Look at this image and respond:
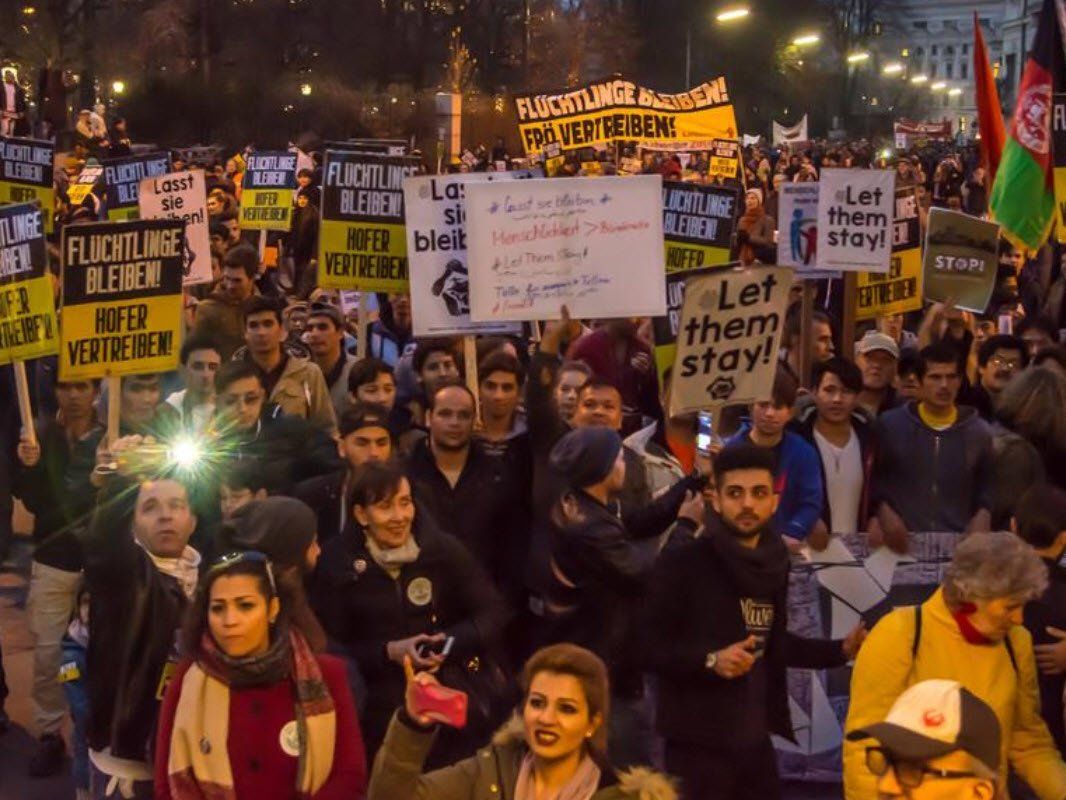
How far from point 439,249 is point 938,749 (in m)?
6.25

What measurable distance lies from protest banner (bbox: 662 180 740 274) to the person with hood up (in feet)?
21.5

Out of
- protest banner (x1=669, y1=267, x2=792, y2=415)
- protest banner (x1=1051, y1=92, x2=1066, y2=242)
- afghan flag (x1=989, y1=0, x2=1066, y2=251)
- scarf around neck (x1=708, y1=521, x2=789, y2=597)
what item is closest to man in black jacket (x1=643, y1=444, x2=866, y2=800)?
scarf around neck (x1=708, y1=521, x2=789, y2=597)

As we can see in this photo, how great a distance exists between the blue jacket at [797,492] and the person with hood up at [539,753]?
9.92 ft

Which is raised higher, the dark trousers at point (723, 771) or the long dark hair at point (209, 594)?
the long dark hair at point (209, 594)

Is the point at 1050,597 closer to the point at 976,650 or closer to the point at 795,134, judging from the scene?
the point at 976,650

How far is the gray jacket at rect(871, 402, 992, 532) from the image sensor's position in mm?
7859

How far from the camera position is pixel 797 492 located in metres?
7.47

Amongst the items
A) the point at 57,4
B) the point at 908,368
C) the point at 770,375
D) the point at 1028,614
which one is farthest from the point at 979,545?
the point at 57,4

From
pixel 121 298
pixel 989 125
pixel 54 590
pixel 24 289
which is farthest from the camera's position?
pixel 989 125

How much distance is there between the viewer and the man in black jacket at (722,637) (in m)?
5.77

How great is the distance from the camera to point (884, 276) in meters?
11.8

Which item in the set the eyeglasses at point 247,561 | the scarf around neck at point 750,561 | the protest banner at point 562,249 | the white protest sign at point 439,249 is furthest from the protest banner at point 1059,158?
the eyeglasses at point 247,561

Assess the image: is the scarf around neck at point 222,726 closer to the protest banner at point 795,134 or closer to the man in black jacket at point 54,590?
the man in black jacket at point 54,590

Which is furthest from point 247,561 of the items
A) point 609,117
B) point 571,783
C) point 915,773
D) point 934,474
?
point 609,117
